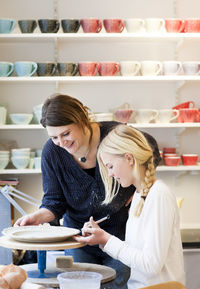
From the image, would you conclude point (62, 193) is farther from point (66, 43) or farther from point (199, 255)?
point (66, 43)

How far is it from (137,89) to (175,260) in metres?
2.29

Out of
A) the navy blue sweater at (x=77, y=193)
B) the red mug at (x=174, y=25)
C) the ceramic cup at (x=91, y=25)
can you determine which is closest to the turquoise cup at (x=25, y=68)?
the ceramic cup at (x=91, y=25)

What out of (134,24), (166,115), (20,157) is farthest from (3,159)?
(134,24)

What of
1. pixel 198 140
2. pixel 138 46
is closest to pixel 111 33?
pixel 138 46

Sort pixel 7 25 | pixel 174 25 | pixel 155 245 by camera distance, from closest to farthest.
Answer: pixel 155 245
pixel 7 25
pixel 174 25

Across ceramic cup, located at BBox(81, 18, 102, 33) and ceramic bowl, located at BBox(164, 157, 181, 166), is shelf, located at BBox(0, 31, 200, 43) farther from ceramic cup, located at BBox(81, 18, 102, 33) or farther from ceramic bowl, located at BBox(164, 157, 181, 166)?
ceramic bowl, located at BBox(164, 157, 181, 166)

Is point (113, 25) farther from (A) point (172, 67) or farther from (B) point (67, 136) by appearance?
(B) point (67, 136)

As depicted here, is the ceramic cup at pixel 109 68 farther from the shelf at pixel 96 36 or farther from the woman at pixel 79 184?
the woman at pixel 79 184

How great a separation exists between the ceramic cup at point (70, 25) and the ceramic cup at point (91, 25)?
38 millimetres

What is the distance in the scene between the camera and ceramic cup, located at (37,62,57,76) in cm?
355

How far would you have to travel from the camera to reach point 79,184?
2271mm

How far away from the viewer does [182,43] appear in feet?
12.3

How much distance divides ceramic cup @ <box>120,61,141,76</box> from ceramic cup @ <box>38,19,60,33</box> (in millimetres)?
471

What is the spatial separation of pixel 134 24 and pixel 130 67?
0.27 metres
